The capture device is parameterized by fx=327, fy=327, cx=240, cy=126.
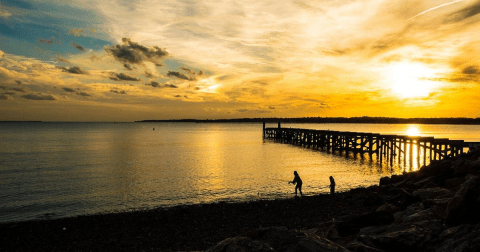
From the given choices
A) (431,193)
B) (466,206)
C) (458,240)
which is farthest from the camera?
(431,193)

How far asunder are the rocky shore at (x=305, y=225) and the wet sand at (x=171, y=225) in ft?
0.13

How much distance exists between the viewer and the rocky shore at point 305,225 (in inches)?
192

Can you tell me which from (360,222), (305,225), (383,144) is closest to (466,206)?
(360,222)

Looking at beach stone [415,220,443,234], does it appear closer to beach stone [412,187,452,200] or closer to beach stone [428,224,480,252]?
beach stone [428,224,480,252]

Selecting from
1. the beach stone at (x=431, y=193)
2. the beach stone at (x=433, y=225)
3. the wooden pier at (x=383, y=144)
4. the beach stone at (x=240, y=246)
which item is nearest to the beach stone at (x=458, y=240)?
the beach stone at (x=433, y=225)

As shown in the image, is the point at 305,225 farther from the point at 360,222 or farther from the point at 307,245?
the point at 307,245

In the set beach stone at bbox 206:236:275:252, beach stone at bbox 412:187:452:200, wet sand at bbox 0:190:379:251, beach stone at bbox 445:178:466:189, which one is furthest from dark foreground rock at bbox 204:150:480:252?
beach stone at bbox 445:178:466:189

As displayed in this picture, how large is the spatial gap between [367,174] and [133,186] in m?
20.4

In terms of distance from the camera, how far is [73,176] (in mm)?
29328

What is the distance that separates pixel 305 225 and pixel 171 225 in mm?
5554

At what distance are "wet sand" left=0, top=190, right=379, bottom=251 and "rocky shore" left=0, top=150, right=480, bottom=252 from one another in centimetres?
4

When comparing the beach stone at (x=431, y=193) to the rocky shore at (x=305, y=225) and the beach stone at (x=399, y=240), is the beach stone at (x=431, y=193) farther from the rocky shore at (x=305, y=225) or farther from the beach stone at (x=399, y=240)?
the beach stone at (x=399, y=240)

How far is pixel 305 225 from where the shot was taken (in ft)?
42.5

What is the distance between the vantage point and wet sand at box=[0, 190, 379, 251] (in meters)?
11.7
